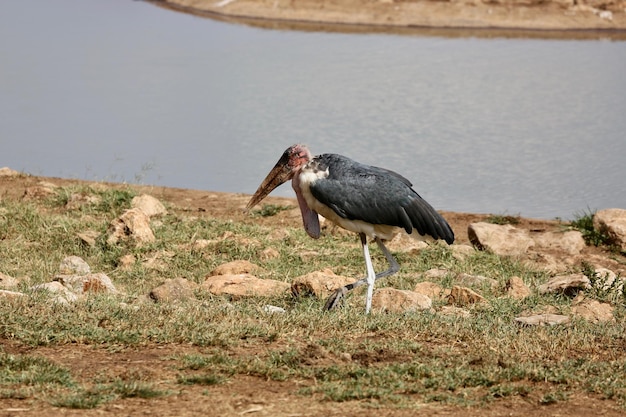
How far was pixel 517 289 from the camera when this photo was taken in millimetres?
8484

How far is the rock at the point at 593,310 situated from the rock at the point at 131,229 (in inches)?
143

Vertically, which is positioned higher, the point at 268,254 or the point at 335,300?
the point at 335,300

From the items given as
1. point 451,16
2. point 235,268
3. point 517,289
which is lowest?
point 235,268

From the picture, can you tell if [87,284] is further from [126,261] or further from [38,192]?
[38,192]

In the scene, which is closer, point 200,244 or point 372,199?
point 372,199

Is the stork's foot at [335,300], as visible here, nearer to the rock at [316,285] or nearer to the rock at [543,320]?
the rock at [316,285]

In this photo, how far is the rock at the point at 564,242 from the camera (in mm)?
10602

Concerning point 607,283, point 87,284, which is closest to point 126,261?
point 87,284

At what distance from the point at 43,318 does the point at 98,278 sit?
70.0 inches

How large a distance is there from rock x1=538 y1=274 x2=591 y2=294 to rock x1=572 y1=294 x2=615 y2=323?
0.41m

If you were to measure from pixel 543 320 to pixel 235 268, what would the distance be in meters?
2.63

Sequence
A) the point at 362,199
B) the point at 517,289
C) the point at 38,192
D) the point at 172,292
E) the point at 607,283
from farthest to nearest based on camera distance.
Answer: the point at 38,192 → the point at 607,283 → the point at 517,289 → the point at 172,292 → the point at 362,199

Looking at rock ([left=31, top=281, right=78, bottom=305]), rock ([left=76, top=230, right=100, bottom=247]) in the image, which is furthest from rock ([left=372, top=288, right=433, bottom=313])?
rock ([left=76, top=230, right=100, bottom=247])

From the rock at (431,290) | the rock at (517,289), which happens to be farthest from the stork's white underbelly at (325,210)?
the rock at (517,289)
